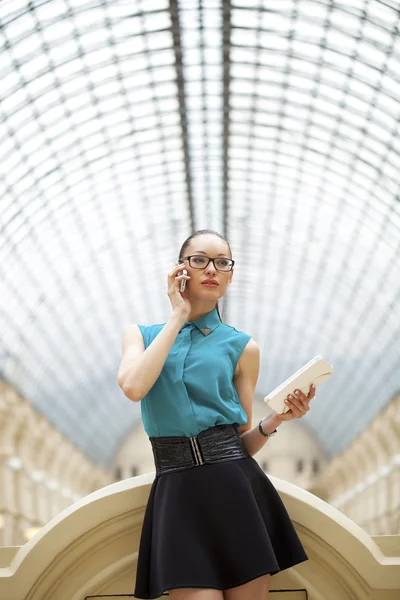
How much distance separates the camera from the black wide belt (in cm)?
585

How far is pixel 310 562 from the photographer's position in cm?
682

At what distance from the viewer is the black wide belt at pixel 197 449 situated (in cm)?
585

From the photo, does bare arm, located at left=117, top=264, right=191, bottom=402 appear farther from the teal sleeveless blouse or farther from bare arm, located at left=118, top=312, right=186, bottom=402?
the teal sleeveless blouse

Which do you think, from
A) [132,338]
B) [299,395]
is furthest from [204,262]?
[299,395]

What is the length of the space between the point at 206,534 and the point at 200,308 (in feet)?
5.41

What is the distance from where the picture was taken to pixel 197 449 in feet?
19.2

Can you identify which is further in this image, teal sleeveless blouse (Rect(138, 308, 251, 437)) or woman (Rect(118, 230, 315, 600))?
teal sleeveless blouse (Rect(138, 308, 251, 437))

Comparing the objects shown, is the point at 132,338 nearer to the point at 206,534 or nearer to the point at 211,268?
the point at 211,268

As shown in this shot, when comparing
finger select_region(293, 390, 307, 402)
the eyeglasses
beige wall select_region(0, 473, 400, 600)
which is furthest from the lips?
beige wall select_region(0, 473, 400, 600)

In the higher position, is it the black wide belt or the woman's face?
the woman's face

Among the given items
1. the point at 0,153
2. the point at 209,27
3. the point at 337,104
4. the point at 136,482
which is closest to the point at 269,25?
the point at 209,27

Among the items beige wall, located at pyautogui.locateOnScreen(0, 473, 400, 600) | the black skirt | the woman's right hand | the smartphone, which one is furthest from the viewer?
beige wall, located at pyautogui.locateOnScreen(0, 473, 400, 600)

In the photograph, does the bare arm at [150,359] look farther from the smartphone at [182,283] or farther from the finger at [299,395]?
the finger at [299,395]

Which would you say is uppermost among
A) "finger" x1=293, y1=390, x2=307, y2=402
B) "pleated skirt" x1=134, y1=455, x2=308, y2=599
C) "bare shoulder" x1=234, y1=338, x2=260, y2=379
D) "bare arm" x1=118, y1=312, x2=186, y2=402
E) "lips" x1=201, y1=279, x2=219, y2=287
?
"lips" x1=201, y1=279, x2=219, y2=287
